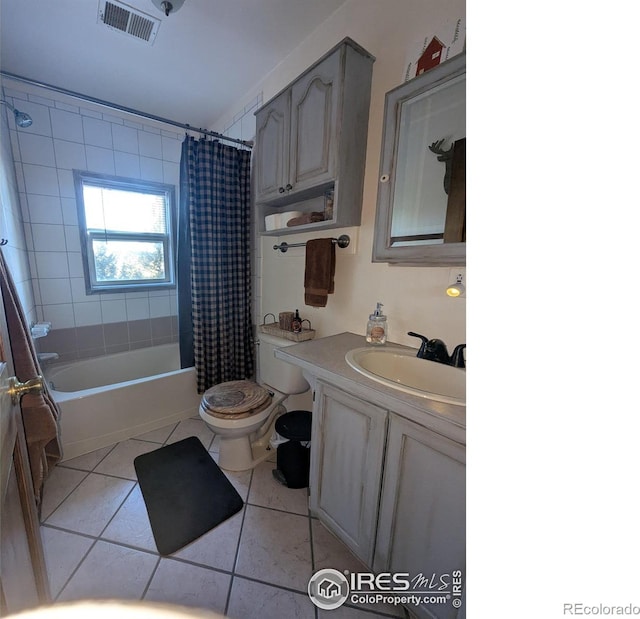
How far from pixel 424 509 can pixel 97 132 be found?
3.43 m

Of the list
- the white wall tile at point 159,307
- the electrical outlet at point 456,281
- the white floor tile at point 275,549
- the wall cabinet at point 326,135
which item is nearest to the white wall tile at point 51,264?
the white wall tile at point 159,307

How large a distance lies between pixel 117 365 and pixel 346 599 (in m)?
2.59

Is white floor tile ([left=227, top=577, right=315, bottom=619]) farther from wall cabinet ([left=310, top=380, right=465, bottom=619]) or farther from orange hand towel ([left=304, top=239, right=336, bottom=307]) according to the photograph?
orange hand towel ([left=304, top=239, right=336, bottom=307])

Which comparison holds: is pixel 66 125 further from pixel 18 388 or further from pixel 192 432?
pixel 192 432

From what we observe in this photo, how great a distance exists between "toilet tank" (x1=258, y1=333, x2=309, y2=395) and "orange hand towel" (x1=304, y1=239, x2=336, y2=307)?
0.33m

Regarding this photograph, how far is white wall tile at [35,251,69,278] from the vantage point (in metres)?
2.17

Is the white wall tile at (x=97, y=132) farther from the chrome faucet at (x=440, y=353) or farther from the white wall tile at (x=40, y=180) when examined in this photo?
the chrome faucet at (x=440, y=353)

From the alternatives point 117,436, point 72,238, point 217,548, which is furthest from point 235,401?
point 72,238

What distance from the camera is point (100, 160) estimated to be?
2.32 m

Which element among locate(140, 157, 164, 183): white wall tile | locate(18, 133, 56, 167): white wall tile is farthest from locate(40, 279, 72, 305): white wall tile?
locate(140, 157, 164, 183): white wall tile
